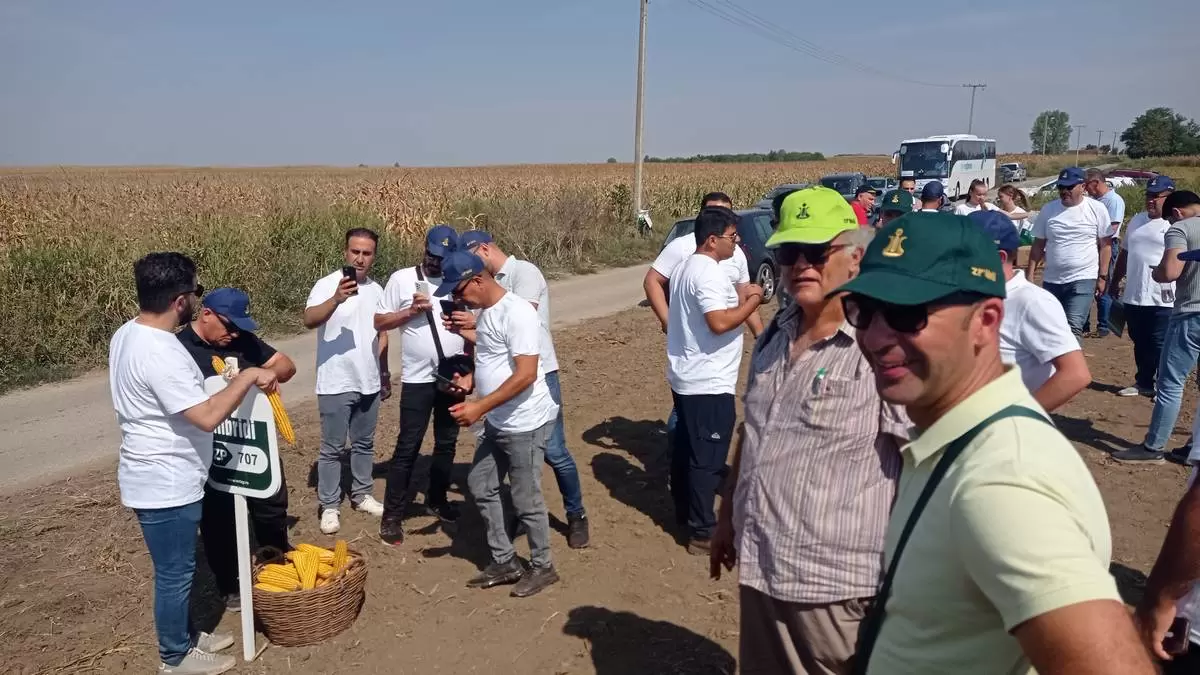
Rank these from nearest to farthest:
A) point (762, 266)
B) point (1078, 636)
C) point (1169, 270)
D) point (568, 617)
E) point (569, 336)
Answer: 1. point (1078, 636)
2. point (568, 617)
3. point (1169, 270)
4. point (569, 336)
5. point (762, 266)

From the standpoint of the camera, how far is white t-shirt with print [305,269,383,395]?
16.5ft

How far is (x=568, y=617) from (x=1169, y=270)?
5.17 m

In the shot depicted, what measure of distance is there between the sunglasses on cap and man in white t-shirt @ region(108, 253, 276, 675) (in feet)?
8.04

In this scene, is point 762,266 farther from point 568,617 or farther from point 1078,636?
point 1078,636

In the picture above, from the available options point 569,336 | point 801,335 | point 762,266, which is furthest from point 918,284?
point 762,266

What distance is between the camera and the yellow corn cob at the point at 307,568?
4.11 metres

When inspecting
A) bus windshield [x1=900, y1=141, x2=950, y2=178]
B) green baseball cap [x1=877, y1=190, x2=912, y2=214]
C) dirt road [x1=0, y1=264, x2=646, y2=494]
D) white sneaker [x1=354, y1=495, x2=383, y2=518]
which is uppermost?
bus windshield [x1=900, y1=141, x2=950, y2=178]

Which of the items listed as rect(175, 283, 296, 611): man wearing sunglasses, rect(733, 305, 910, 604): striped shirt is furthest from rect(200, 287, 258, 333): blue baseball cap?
rect(733, 305, 910, 604): striped shirt

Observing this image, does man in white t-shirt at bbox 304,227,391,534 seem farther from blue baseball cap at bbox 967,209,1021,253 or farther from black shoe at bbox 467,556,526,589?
blue baseball cap at bbox 967,209,1021,253

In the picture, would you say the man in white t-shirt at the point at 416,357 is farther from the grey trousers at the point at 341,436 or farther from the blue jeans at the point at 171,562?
the blue jeans at the point at 171,562

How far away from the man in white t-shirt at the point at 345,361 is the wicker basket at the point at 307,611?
3.77 ft

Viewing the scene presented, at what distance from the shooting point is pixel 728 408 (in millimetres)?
4797

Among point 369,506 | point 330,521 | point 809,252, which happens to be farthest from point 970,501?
point 369,506

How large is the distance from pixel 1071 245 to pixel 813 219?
6551mm
